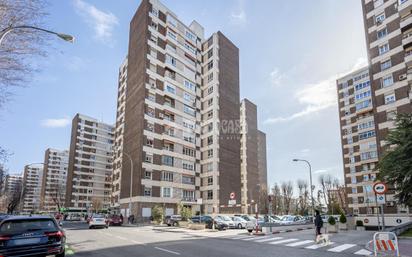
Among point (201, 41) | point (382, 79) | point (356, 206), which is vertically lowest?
point (356, 206)

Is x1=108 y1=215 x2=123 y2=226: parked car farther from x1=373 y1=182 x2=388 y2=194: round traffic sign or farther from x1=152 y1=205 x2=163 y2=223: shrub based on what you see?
x1=373 y1=182 x2=388 y2=194: round traffic sign

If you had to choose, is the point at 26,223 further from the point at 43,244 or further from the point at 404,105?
the point at 404,105

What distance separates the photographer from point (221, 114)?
57750mm

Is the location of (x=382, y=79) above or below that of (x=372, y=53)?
below

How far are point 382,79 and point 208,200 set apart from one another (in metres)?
34.1

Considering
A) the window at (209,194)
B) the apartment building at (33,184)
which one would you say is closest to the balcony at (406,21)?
the window at (209,194)

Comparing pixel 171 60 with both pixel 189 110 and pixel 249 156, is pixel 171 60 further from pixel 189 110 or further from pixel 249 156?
pixel 249 156

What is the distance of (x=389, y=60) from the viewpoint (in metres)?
38.1

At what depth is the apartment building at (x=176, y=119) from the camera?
156ft

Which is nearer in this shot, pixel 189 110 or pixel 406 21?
pixel 406 21

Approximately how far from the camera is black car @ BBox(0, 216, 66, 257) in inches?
302

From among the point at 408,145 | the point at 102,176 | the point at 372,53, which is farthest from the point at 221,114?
the point at 102,176

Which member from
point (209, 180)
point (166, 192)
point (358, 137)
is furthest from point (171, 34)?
point (358, 137)

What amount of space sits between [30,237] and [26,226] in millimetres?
379
